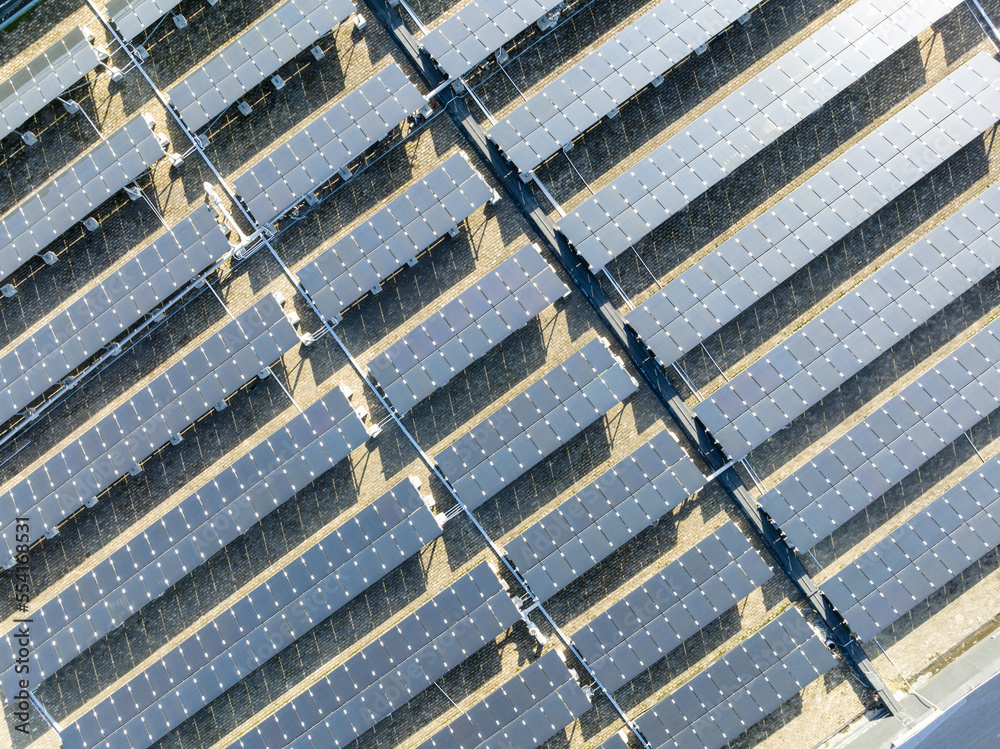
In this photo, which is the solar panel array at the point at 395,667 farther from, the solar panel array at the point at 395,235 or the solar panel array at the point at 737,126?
the solar panel array at the point at 737,126

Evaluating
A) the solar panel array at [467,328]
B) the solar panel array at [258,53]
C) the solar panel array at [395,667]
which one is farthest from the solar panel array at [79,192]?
the solar panel array at [395,667]

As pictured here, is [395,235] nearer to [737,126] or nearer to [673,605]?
[737,126]

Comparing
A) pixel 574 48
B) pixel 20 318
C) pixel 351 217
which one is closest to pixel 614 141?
pixel 574 48

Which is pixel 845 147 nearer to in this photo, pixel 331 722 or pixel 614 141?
pixel 614 141

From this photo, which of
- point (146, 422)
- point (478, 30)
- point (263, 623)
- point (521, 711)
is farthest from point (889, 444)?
point (146, 422)

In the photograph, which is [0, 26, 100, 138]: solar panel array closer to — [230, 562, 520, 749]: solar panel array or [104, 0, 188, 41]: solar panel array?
[104, 0, 188, 41]: solar panel array

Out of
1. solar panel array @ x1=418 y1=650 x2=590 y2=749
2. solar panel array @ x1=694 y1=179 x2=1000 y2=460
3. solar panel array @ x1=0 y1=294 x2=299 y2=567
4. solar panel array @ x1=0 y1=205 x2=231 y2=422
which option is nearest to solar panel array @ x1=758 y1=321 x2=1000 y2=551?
solar panel array @ x1=694 y1=179 x2=1000 y2=460
